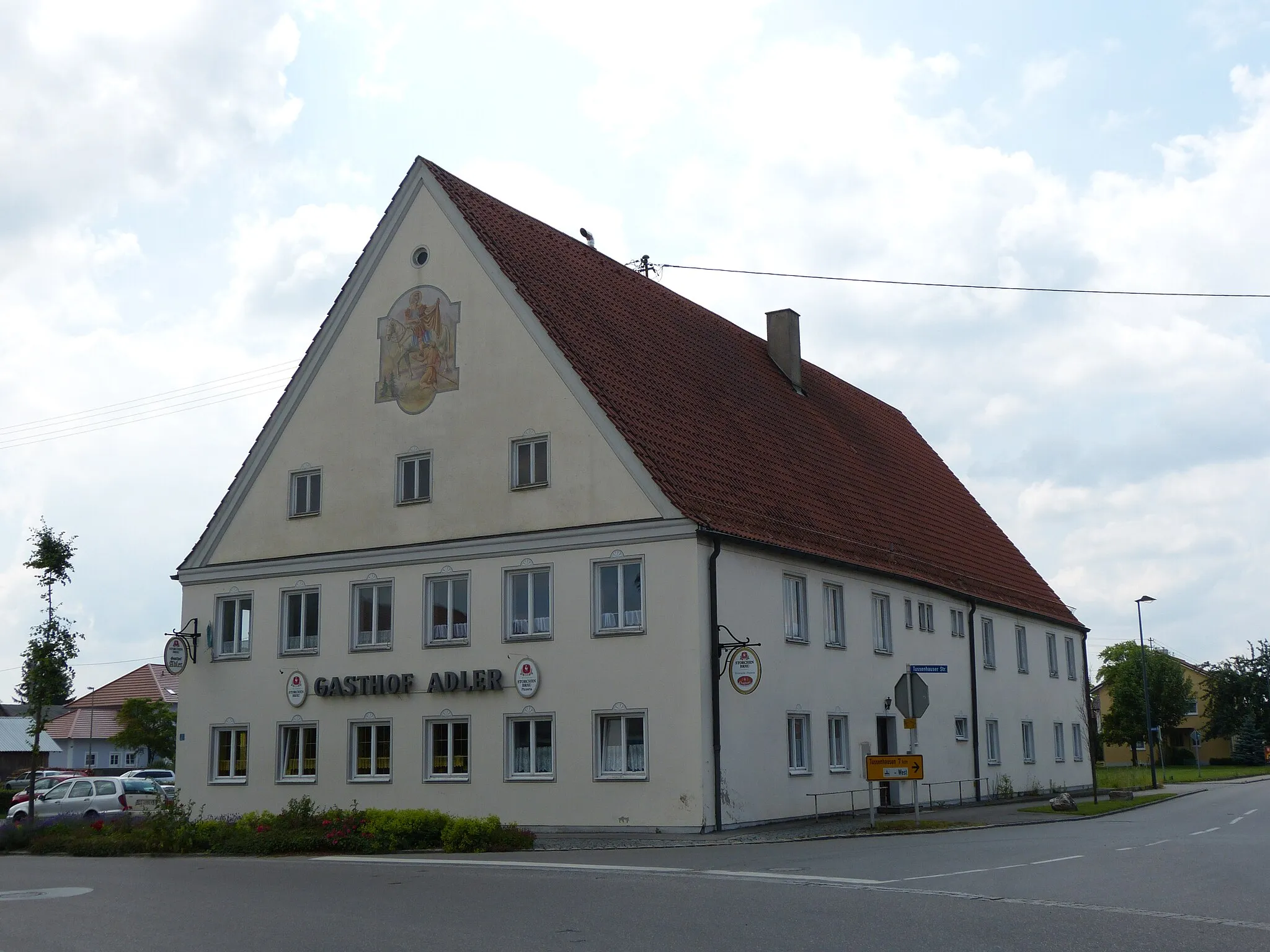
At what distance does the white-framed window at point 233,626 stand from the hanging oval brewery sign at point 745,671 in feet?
42.7

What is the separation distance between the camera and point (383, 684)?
97.7ft

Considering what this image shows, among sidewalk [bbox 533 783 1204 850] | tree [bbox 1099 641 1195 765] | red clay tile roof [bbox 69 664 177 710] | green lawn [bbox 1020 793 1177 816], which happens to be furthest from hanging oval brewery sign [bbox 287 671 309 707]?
tree [bbox 1099 641 1195 765]

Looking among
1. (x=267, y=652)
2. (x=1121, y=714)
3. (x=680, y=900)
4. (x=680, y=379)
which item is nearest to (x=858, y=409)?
(x=680, y=379)

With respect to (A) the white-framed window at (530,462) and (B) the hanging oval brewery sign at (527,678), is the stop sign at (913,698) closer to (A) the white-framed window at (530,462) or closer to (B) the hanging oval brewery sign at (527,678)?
(B) the hanging oval brewery sign at (527,678)

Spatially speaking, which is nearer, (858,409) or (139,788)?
(139,788)

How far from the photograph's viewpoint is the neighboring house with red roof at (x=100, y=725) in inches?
3312

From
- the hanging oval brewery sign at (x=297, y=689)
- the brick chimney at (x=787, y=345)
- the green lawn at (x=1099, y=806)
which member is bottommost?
the green lawn at (x=1099, y=806)

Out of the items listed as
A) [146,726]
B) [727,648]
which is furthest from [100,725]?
[727,648]

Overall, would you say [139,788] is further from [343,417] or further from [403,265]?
[403,265]

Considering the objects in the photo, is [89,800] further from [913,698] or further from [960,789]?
[913,698]

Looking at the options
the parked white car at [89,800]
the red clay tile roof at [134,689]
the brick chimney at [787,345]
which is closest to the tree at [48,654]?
the parked white car at [89,800]

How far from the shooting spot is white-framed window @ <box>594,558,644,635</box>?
26.8m

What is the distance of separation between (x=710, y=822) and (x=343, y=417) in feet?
42.9

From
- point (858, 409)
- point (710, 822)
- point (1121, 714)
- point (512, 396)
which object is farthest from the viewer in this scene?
point (1121, 714)
